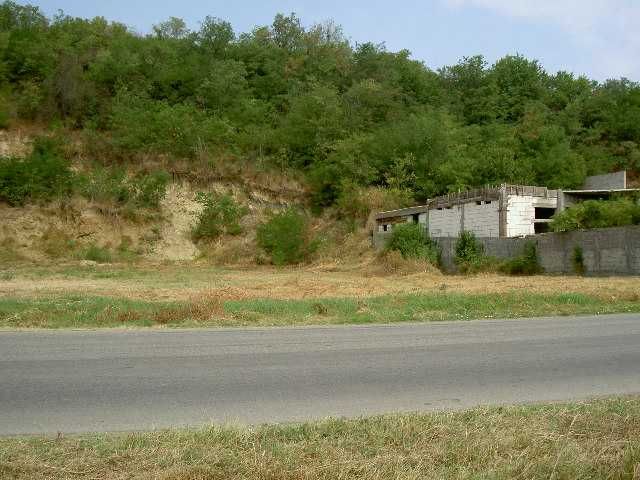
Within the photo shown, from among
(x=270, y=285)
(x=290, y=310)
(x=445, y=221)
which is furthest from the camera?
(x=445, y=221)

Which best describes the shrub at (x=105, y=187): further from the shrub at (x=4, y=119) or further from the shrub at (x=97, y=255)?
the shrub at (x=4, y=119)

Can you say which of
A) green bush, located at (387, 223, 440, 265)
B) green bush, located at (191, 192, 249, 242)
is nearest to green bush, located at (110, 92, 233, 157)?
green bush, located at (191, 192, 249, 242)

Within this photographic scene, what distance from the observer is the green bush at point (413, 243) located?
34.4 m

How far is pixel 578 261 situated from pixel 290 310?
17.3 m

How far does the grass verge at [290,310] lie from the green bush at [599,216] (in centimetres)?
1012

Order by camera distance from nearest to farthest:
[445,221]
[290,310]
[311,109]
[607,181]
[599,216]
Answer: [290,310] → [599,216] → [445,221] → [607,181] → [311,109]

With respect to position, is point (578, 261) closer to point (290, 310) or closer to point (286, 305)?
point (286, 305)

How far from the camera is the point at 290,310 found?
50.4 feet

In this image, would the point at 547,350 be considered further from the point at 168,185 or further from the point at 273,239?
the point at 168,185

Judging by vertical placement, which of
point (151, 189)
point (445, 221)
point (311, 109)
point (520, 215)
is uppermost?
point (311, 109)

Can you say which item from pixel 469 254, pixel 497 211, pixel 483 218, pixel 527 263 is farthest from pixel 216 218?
pixel 527 263

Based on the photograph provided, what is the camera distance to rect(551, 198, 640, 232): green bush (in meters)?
26.4

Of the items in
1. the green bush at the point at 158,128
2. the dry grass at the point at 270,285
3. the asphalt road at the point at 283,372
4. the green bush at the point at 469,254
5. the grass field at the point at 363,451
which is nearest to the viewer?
the grass field at the point at 363,451

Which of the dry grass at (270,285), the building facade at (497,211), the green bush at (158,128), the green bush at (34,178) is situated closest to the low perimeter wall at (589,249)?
the dry grass at (270,285)
